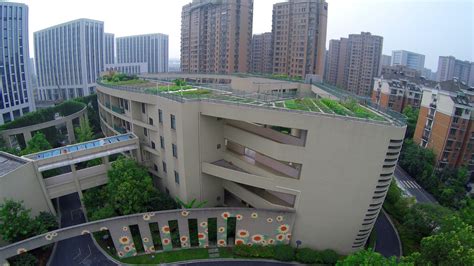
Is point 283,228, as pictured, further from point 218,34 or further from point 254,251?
point 218,34

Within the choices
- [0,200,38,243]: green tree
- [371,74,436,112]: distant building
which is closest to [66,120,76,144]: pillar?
[0,200,38,243]: green tree

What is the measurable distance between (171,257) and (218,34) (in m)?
62.7

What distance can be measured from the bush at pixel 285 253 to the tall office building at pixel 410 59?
670ft

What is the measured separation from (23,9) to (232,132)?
223ft

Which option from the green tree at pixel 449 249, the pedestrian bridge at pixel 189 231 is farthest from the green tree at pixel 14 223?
the green tree at pixel 449 249

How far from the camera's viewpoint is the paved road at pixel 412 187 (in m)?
43.2

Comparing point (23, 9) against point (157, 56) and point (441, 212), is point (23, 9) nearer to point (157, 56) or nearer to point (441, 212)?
point (157, 56)

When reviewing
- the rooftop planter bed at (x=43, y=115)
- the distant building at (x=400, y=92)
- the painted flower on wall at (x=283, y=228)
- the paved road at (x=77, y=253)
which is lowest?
the paved road at (x=77, y=253)

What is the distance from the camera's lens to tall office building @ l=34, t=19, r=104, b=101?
10006 centimetres

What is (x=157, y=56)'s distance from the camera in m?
140

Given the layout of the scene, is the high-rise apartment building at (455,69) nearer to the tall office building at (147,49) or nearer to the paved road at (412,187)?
the paved road at (412,187)

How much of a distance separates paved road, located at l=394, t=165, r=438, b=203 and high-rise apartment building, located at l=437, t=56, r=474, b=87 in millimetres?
108747

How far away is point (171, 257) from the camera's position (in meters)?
25.3

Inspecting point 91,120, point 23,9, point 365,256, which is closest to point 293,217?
point 365,256
